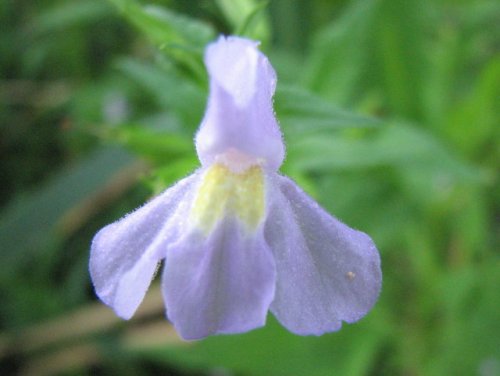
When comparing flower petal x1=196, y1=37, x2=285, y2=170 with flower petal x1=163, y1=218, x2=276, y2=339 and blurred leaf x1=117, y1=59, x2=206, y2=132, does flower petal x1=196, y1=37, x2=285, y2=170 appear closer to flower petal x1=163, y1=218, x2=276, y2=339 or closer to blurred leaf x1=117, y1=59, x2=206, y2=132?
flower petal x1=163, y1=218, x2=276, y2=339

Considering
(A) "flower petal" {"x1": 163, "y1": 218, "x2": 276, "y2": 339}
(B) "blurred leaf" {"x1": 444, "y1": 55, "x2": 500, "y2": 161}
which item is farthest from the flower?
(B) "blurred leaf" {"x1": 444, "y1": 55, "x2": 500, "y2": 161}

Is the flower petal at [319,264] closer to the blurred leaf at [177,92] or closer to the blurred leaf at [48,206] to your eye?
the blurred leaf at [177,92]

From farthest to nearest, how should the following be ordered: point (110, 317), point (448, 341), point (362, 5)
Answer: point (110, 317) < point (448, 341) < point (362, 5)

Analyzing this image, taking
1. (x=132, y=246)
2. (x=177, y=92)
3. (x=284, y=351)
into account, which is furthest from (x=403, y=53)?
(x=132, y=246)

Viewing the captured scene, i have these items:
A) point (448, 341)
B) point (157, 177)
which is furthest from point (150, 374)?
point (157, 177)

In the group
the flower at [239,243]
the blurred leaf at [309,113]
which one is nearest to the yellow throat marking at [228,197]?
the flower at [239,243]

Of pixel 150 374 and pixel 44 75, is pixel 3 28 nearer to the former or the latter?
pixel 44 75

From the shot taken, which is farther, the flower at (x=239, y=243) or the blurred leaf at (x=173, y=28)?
the blurred leaf at (x=173, y=28)
